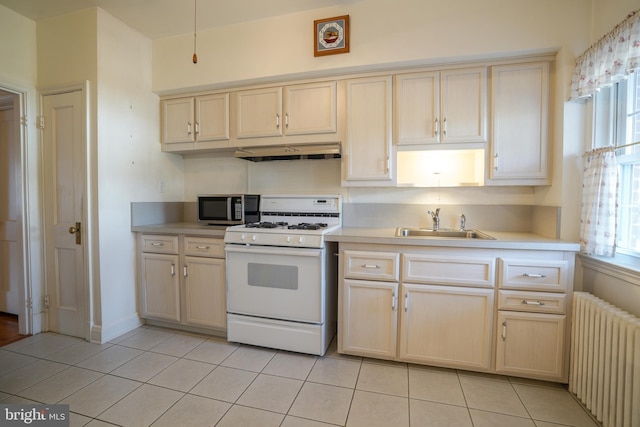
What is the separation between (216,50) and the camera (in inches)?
101

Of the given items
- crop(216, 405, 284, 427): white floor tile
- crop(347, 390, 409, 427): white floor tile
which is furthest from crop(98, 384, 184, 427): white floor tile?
crop(347, 390, 409, 427): white floor tile

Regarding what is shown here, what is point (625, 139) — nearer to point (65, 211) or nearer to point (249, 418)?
point (249, 418)

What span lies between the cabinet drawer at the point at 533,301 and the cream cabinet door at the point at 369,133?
112cm

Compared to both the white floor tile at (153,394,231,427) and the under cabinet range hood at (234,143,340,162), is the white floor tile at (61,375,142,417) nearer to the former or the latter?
the white floor tile at (153,394,231,427)

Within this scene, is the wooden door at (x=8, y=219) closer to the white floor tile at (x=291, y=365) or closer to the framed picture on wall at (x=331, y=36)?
the white floor tile at (x=291, y=365)

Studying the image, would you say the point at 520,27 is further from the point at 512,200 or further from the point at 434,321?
the point at 434,321

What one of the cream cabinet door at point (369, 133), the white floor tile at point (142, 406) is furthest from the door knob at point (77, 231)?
the cream cabinet door at point (369, 133)

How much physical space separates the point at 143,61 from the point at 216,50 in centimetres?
75

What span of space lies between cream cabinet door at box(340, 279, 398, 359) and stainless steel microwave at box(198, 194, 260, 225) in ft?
3.76

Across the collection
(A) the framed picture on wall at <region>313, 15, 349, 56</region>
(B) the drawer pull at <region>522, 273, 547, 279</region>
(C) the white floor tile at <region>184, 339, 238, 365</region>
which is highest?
(A) the framed picture on wall at <region>313, 15, 349, 56</region>

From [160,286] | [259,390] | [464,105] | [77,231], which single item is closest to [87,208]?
[77,231]

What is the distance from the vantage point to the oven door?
2.12m

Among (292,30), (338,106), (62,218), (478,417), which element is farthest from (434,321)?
(62,218)

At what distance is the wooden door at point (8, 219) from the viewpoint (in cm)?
289
